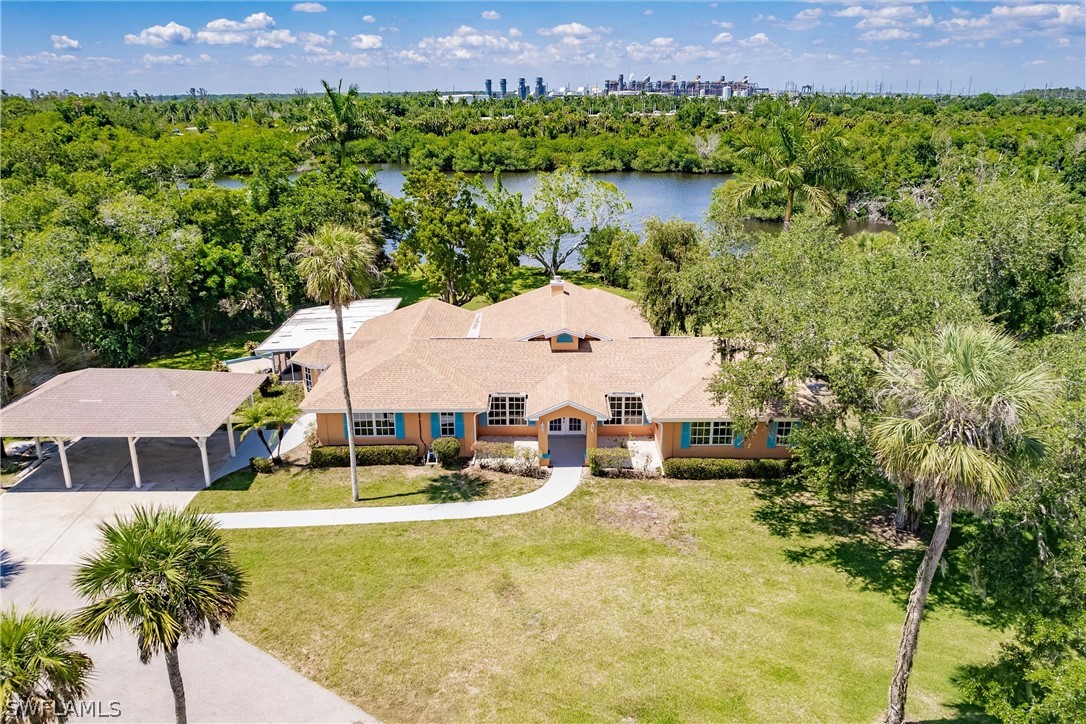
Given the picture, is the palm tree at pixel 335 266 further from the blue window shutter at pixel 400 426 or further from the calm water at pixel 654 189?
the calm water at pixel 654 189

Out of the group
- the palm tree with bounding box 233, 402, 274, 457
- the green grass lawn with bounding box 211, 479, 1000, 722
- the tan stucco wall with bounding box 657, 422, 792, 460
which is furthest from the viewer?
the tan stucco wall with bounding box 657, 422, 792, 460

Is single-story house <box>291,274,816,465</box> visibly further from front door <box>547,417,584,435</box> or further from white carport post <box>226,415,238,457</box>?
white carport post <box>226,415,238,457</box>

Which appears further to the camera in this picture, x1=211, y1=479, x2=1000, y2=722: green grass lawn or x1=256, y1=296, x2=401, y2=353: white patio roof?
x1=256, y1=296, x2=401, y2=353: white patio roof

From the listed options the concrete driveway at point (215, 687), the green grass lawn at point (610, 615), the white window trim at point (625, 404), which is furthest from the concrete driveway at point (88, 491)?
the white window trim at point (625, 404)

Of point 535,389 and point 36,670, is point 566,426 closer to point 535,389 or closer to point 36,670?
point 535,389

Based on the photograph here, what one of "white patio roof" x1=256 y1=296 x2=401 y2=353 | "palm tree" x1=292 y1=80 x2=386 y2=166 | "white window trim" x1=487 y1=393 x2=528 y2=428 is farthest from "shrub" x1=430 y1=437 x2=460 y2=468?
"palm tree" x1=292 y1=80 x2=386 y2=166
